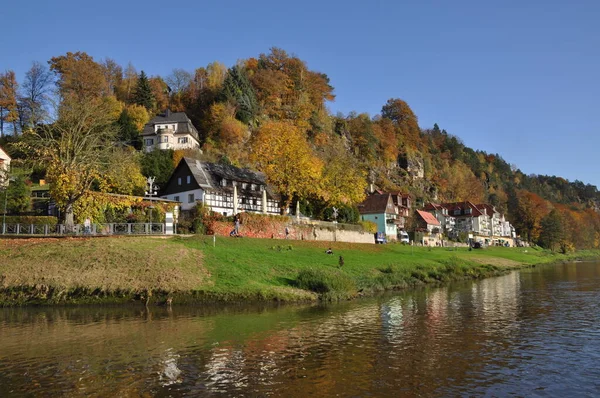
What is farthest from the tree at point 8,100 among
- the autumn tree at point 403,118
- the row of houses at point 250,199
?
the autumn tree at point 403,118

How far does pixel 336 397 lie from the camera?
13.6m

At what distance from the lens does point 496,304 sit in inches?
1288

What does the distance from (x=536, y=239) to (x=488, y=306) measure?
13389 centimetres

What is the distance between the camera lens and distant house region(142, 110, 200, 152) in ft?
313

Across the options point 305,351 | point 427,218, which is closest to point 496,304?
→ point 305,351

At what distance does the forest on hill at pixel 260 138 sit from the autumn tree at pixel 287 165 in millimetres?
167

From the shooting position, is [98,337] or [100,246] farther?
[100,246]

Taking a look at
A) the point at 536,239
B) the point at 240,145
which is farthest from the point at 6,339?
the point at 536,239

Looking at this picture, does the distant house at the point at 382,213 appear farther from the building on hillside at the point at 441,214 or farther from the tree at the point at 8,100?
the tree at the point at 8,100

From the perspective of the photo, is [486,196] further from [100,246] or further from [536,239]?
[100,246]

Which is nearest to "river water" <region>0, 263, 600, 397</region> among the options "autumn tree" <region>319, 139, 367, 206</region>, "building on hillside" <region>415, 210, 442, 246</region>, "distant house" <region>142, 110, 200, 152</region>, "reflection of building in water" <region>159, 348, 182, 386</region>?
"reflection of building in water" <region>159, 348, 182, 386</region>

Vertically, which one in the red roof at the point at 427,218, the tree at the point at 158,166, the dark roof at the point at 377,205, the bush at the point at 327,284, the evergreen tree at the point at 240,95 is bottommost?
→ the bush at the point at 327,284

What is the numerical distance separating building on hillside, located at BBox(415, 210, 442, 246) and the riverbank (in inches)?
2086

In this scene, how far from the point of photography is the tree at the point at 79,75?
98.3 m
